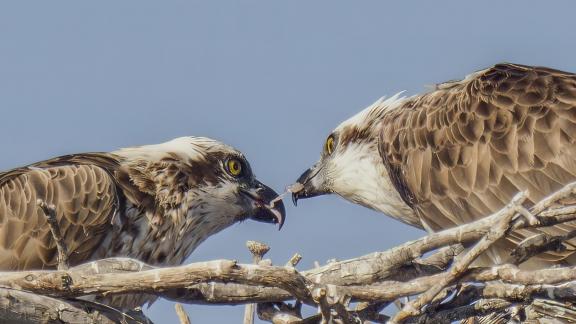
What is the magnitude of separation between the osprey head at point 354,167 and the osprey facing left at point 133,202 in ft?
2.61

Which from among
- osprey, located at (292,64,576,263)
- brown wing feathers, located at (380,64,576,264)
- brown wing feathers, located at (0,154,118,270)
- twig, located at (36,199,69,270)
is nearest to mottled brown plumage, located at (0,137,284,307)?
brown wing feathers, located at (0,154,118,270)

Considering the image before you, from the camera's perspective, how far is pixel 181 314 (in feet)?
20.9

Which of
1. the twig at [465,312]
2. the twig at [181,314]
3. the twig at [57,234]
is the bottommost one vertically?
the twig at [181,314]

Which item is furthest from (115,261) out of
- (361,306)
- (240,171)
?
(240,171)

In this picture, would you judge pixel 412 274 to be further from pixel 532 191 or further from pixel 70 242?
pixel 70 242

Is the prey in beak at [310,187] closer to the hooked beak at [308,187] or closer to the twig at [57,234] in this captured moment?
the hooked beak at [308,187]

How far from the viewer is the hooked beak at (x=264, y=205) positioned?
8.69m

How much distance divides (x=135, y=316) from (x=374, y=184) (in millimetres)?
3775

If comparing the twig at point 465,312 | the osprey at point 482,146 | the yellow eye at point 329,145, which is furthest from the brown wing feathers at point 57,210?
the yellow eye at point 329,145

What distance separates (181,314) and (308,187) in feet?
11.4

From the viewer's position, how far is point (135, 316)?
5527 mm

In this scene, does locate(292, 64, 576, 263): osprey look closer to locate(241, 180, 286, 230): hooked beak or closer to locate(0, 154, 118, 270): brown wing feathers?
locate(241, 180, 286, 230): hooked beak

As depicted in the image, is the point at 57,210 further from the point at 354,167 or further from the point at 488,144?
the point at 488,144

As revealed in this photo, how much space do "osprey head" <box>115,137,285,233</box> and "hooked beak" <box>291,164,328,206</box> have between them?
30.9 inches
